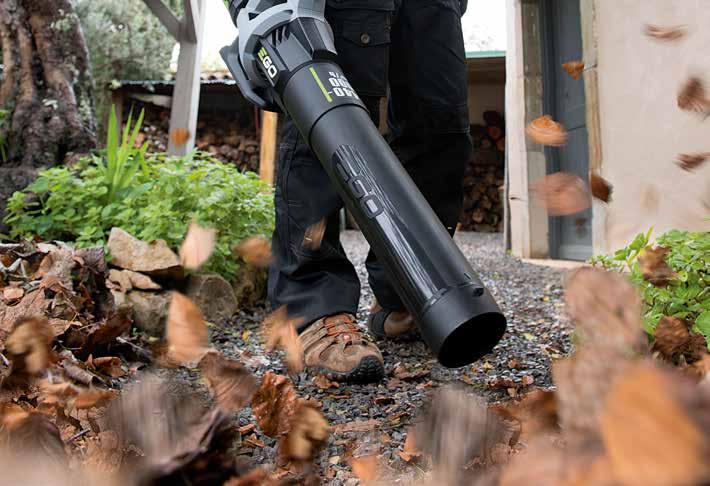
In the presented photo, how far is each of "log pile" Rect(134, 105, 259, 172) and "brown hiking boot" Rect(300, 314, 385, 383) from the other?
6530 millimetres

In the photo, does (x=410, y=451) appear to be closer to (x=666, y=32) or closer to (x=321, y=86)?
(x=321, y=86)

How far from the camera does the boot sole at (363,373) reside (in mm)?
1296

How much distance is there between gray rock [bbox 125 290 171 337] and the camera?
1.76m

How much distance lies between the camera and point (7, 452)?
62cm

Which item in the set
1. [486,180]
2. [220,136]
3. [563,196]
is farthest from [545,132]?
[220,136]

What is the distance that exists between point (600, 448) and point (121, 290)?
1631mm

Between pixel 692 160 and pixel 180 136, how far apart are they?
10.2 feet

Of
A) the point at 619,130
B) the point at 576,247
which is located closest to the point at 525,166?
the point at 576,247

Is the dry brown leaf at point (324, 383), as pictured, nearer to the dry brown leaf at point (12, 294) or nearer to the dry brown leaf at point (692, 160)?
the dry brown leaf at point (12, 294)

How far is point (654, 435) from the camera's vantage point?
0.36 meters

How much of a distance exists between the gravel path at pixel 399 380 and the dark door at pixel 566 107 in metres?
1.66

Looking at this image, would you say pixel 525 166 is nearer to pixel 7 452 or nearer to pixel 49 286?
pixel 49 286

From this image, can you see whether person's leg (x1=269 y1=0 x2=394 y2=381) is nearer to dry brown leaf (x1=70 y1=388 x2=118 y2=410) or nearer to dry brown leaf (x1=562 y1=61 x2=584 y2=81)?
dry brown leaf (x1=70 y1=388 x2=118 y2=410)

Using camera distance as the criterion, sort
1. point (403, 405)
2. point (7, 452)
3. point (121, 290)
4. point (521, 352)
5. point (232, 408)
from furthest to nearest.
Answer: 1. point (121, 290)
2. point (521, 352)
3. point (403, 405)
4. point (232, 408)
5. point (7, 452)
